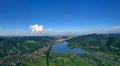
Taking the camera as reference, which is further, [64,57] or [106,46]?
[106,46]

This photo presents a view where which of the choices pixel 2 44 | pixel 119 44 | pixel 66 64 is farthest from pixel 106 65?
pixel 2 44

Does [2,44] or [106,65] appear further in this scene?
[2,44]

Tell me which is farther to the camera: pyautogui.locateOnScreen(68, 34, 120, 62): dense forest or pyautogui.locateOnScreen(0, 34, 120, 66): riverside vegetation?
pyautogui.locateOnScreen(68, 34, 120, 62): dense forest

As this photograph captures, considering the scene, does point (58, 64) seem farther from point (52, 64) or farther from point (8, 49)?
point (8, 49)

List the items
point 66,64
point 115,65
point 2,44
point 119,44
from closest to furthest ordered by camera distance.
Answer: point 115,65
point 66,64
point 119,44
point 2,44

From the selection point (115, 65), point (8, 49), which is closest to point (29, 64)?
point (115, 65)

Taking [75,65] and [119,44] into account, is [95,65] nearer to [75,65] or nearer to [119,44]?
[75,65]

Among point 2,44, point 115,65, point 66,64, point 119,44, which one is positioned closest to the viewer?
point 115,65

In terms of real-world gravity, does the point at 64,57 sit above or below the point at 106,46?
below

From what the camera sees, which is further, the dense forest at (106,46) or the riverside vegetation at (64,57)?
the dense forest at (106,46)
